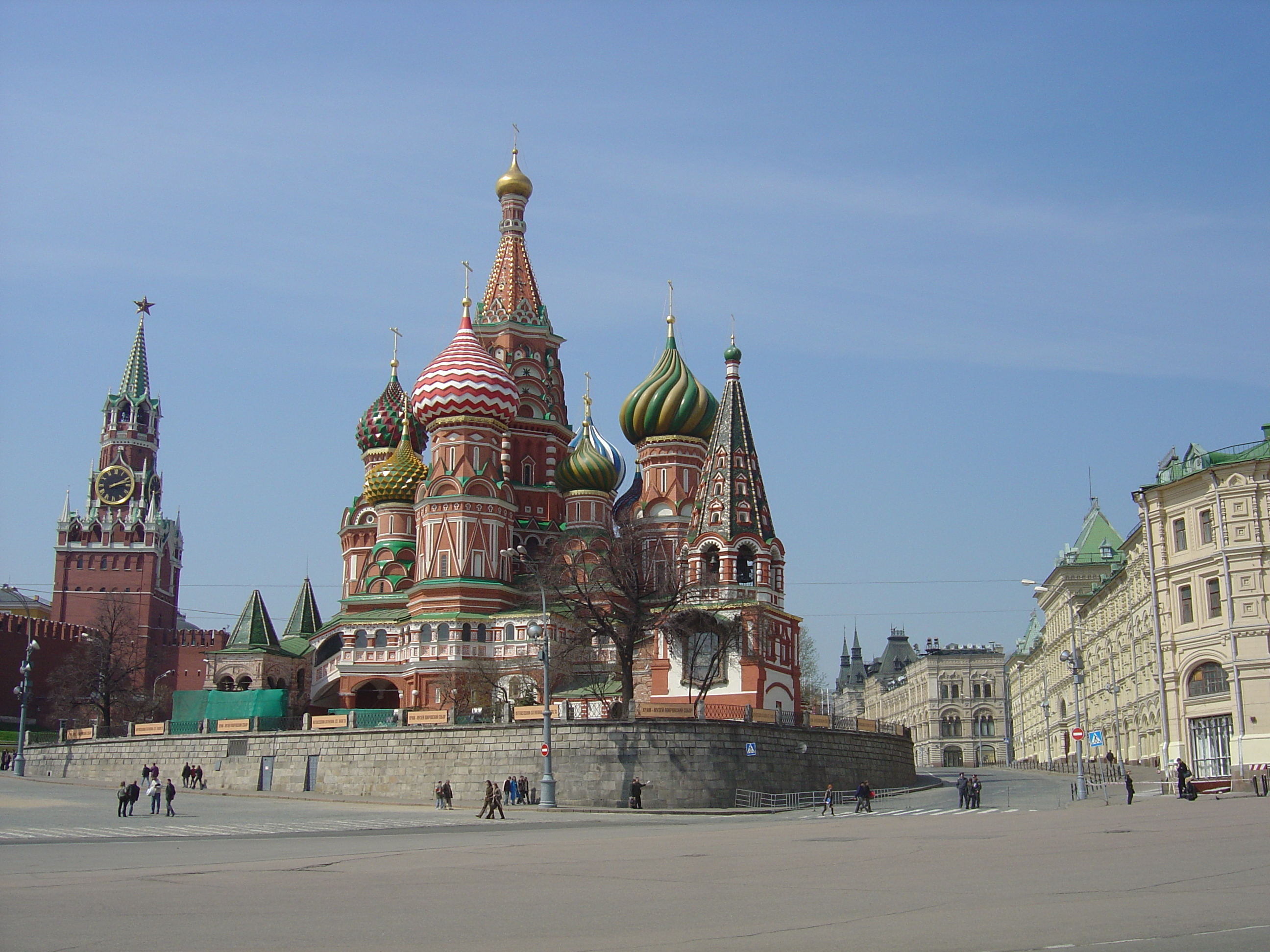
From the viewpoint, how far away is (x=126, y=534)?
11119 centimetres

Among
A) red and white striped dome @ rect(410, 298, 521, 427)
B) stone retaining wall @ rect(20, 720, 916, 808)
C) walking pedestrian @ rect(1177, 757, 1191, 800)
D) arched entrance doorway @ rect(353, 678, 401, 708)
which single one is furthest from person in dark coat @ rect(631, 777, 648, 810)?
red and white striped dome @ rect(410, 298, 521, 427)

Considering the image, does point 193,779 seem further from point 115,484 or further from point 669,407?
point 115,484

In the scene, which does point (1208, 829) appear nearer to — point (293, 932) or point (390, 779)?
point (293, 932)

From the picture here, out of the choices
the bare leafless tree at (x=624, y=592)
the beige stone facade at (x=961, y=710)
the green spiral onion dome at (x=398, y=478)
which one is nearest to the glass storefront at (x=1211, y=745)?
the bare leafless tree at (x=624, y=592)

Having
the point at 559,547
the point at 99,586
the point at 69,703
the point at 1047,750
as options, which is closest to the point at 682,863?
the point at 559,547

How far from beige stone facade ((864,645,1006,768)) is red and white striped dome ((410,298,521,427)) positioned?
72.4 metres

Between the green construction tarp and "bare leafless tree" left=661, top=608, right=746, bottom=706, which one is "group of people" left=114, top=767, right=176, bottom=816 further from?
"bare leafless tree" left=661, top=608, right=746, bottom=706

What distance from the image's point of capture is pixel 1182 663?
44.4 metres

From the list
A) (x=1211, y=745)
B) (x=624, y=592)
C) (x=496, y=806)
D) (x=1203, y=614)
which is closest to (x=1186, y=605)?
(x=1203, y=614)

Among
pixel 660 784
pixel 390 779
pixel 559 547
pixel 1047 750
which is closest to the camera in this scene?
pixel 660 784

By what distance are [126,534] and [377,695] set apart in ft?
193

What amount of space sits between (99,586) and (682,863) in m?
102

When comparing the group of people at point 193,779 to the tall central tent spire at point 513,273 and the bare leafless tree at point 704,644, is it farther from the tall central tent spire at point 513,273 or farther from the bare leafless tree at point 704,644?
the tall central tent spire at point 513,273

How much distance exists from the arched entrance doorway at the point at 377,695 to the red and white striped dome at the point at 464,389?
1251cm
